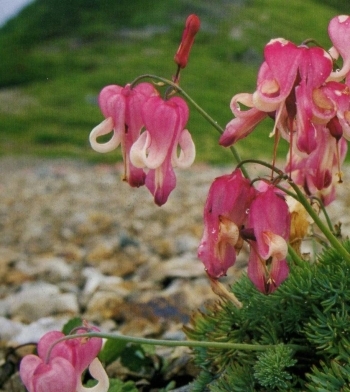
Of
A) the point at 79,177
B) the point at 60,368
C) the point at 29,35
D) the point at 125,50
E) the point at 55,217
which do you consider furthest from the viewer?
the point at 29,35

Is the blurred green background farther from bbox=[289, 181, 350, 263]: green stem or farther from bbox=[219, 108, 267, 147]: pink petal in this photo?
bbox=[219, 108, 267, 147]: pink petal

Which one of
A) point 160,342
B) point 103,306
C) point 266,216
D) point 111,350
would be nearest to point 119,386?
point 111,350

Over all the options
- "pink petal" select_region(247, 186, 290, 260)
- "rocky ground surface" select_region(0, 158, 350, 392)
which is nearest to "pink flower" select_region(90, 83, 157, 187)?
"pink petal" select_region(247, 186, 290, 260)

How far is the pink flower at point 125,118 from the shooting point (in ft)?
6.61

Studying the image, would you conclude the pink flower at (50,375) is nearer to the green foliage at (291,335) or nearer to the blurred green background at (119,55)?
the green foliage at (291,335)

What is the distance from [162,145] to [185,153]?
0.07 metres

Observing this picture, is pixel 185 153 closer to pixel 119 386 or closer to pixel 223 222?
pixel 223 222

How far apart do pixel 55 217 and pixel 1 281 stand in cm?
390

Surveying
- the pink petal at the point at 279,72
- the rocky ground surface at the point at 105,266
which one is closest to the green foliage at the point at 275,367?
the pink petal at the point at 279,72

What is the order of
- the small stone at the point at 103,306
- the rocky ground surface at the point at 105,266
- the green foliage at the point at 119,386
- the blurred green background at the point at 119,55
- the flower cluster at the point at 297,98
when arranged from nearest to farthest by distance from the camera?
the flower cluster at the point at 297,98
the green foliage at the point at 119,386
the rocky ground surface at the point at 105,266
the small stone at the point at 103,306
the blurred green background at the point at 119,55

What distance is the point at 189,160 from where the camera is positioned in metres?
1.94

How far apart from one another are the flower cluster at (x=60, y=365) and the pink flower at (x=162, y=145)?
463mm

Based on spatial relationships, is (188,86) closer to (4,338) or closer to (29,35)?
(29,35)

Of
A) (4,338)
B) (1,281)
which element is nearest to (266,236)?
(4,338)
